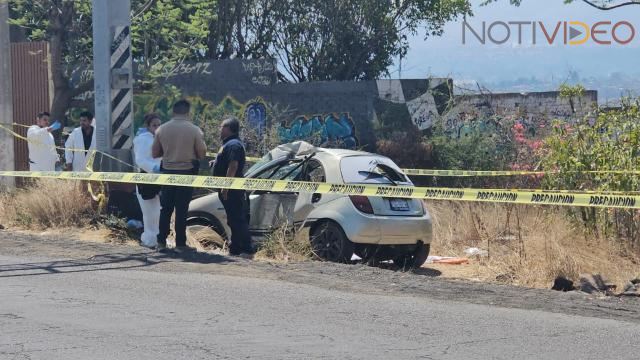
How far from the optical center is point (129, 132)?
46.7 feet

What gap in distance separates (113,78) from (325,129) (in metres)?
9.74

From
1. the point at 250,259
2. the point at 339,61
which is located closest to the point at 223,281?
the point at 250,259

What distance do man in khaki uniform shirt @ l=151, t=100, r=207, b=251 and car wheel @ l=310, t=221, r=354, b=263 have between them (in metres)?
1.64

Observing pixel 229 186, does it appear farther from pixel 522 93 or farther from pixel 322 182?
pixel 522 93

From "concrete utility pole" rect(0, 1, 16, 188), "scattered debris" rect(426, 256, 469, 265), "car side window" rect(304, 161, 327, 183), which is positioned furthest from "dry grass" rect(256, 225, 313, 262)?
"concrete utility pole" rect(0, 1, 16, 188)

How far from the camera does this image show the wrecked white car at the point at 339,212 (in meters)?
11.0

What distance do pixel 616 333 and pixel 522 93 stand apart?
52.6 feet

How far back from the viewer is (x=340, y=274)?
401 inches

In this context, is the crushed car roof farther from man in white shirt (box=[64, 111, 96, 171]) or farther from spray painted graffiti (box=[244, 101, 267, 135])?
spray painted graffiti (box=[244, 101, 267, 135])

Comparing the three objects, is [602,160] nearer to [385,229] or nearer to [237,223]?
[385,229]

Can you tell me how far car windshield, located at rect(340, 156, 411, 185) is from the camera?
11.4 m

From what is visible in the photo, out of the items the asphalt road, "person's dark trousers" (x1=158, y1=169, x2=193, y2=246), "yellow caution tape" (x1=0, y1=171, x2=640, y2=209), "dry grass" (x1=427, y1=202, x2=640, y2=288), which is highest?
"yellow caution tape" (x1=0, y1=171, x2=640, y2=209)

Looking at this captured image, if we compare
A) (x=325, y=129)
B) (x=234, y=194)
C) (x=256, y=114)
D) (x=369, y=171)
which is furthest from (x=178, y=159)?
(x=256, y=114)

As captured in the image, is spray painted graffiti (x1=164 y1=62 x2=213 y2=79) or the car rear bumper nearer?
the car rear bumper
